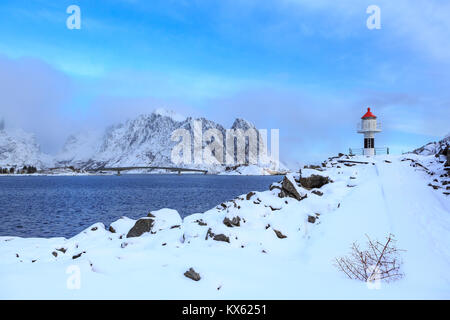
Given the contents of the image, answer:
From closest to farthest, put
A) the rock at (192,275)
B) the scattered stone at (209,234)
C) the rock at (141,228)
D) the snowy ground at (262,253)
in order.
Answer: the snowy ground at (262,253)
the rock at (192,275)
the scattered stone at (209,234)
the rock at (141,228)

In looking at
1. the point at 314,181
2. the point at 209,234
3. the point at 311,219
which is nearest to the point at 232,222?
the point at 209,234

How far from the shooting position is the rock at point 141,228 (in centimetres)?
1667

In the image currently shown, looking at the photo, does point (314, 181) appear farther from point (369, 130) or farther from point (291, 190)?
point (369, 130)

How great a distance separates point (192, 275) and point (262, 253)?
4.32m

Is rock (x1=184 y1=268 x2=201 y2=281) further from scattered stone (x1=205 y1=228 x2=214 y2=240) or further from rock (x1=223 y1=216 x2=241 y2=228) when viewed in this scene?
rock (x1=223 y1=216 x2=241 y2=228)

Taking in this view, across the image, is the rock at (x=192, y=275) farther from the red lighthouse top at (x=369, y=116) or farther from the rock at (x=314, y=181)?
the red lighthouse top at (x=369, y=116)

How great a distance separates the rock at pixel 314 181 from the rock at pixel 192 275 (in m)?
16.4

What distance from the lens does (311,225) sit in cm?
1547

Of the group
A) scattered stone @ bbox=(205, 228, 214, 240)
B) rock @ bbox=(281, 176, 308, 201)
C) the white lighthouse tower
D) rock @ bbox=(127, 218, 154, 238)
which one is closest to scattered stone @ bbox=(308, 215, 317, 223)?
rock @ bbox=(281, 176, 308, 201)

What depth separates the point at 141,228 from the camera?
16.9m

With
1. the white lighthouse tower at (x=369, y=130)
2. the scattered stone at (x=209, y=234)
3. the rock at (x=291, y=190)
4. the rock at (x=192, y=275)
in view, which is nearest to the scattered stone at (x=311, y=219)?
the rock at (x=291, y=190)
